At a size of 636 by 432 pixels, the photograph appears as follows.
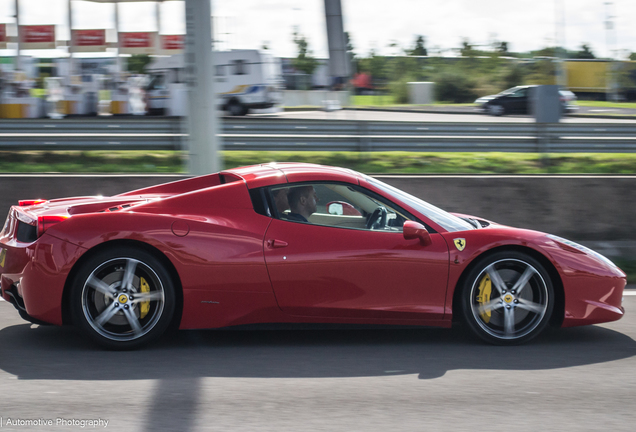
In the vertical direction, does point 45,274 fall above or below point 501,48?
below

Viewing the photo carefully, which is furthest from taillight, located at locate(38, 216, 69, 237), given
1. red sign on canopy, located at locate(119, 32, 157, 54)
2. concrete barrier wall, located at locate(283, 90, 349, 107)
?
concrete barrier wall, located at locate(283, 90, 349, 107)

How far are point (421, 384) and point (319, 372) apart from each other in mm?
597

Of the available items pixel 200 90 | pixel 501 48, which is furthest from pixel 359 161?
pixel 501 48

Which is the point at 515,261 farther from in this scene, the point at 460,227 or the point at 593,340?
the point at 593,340

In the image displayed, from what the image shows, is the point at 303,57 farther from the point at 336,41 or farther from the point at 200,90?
the point at 200,90

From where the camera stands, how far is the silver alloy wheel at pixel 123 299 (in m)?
4.46

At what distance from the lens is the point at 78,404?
365 centimetres

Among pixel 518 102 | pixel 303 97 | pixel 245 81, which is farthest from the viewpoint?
pixel 303 97

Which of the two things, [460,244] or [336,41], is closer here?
[460,244]

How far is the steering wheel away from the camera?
4648 mm

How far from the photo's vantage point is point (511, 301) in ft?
15.4

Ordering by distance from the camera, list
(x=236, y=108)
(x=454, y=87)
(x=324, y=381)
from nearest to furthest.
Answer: (x=324, y=381) → (x=236, y=108) → (x=454, y=87)

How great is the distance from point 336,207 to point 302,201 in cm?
23

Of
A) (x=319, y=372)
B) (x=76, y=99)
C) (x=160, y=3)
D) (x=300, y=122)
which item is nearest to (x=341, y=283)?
(x=319, y=372)
